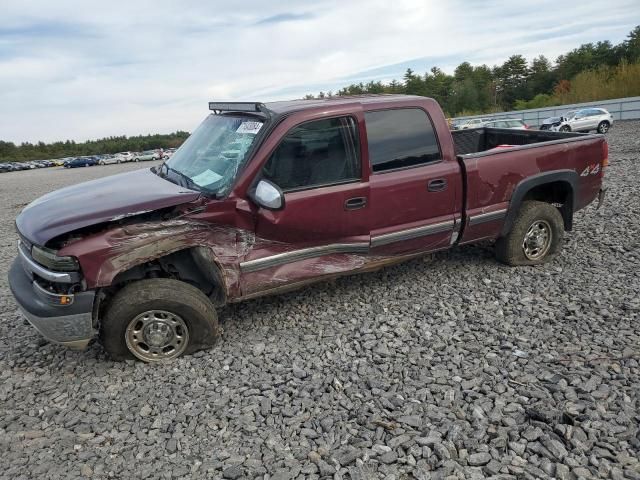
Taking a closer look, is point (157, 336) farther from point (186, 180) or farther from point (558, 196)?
point (558, 196)

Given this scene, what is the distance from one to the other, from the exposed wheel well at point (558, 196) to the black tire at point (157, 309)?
12.0 feet

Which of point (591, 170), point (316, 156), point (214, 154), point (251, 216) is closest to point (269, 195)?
point (251, 216)

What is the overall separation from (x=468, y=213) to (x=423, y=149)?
31.4 inches

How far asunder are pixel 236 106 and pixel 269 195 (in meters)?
1.30

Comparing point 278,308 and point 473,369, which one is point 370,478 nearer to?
point 473,369

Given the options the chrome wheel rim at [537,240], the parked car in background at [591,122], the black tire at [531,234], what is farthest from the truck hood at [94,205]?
the parked car in background at [591,122]

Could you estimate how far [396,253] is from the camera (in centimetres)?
439

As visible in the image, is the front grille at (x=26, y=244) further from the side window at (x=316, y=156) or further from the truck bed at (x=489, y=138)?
the truck bed at (x=489, y=138)

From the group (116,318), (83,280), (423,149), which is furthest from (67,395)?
(423,149)

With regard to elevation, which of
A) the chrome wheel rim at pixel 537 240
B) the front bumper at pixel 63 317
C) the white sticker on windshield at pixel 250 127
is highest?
the white sticker on windshield at pixel 250 127

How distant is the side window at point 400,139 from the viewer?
410 cm

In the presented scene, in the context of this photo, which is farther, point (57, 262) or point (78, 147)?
point (78, 147)

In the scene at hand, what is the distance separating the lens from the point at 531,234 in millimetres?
5098

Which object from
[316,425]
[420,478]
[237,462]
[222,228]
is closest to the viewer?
[420,478]
